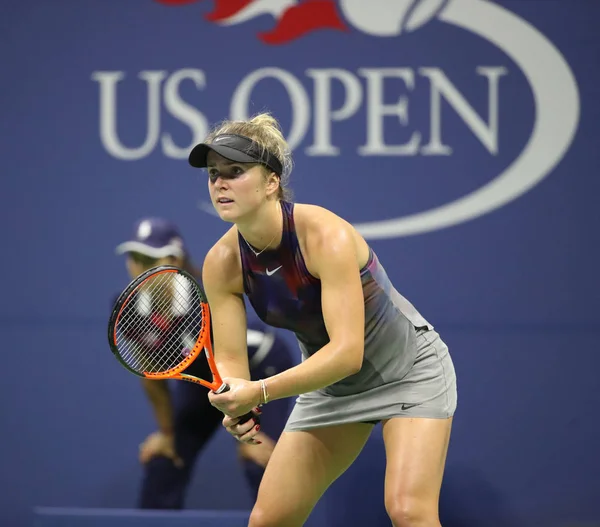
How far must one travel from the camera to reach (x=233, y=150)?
2402 mm

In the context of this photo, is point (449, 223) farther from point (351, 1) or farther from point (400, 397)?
point (400, 397)

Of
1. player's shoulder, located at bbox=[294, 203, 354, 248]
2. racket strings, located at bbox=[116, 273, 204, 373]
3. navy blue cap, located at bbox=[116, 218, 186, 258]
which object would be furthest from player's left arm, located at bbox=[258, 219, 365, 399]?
navy blue cap, located at bbox=[116, 218, 186, 258]

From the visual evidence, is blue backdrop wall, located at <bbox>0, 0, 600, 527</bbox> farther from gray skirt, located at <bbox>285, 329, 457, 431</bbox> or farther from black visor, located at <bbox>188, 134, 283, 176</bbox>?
Answer: black visor, located at <bbox>188, 134, 283, 176</bbox>

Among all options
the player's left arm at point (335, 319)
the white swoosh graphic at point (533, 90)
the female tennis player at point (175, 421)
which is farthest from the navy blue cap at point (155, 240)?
the player's left arm at point (335, 319)

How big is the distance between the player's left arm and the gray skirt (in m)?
0.27

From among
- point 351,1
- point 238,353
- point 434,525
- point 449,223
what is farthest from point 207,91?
point 434,525

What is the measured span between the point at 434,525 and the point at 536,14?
87.6 inches

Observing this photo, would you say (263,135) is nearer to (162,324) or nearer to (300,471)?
(162,324)

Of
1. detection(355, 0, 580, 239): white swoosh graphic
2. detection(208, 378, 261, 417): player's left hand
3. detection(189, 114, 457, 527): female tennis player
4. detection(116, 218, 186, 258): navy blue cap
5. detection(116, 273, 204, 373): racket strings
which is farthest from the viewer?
detection(116, 218, 186, 258): navy blue cap

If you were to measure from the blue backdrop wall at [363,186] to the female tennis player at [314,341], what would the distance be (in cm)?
118

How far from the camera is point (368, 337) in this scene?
2.65m

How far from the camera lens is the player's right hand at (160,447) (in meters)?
3.97

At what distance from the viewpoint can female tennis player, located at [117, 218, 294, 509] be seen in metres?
3.87

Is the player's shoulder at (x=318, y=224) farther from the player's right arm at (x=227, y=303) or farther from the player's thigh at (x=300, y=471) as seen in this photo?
the player's thigh at (x=300, y=471)
